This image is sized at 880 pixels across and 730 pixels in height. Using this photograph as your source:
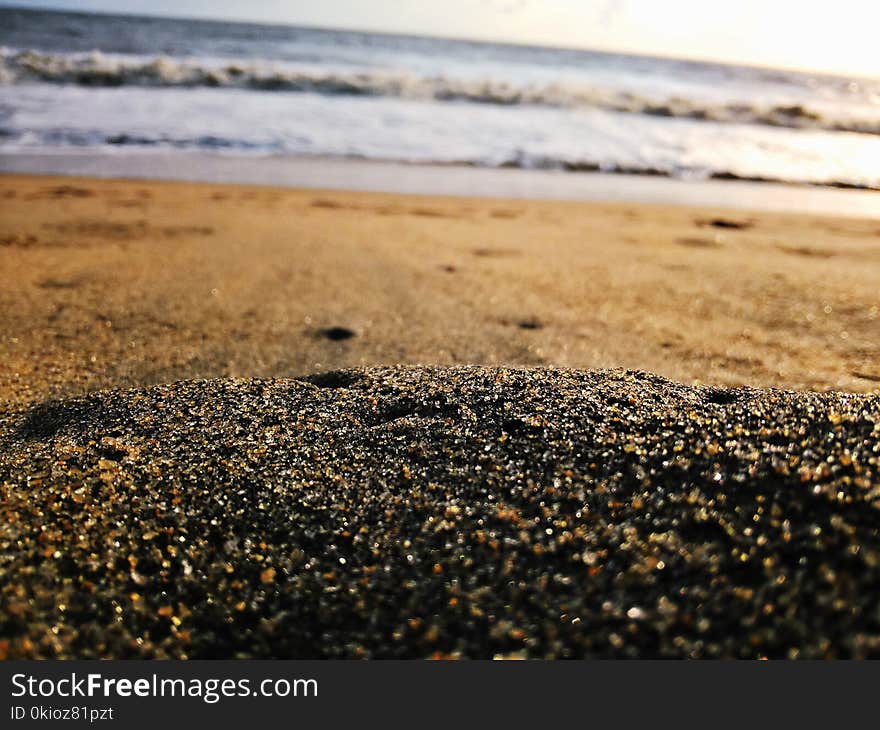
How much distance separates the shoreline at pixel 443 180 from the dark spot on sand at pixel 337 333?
314 centimetres

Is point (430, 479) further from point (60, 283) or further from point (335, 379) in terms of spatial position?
point (60, 283)

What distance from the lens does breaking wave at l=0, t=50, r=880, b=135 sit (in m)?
10.6

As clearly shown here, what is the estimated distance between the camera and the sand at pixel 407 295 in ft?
7.10

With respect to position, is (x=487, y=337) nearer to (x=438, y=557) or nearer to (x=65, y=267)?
(x=438, y=557)

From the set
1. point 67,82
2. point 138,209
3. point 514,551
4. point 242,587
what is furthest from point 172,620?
point 67,82

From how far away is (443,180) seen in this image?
5926 mm

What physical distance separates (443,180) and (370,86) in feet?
21.8

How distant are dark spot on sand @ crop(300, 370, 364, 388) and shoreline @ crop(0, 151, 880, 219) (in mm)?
3684

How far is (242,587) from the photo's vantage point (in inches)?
40.7

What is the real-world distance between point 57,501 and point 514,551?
820mm

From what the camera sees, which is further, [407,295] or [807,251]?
[807,251]

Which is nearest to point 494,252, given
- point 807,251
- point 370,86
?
point 807,251

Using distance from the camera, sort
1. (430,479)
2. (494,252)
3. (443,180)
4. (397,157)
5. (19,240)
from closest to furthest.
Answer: (430,479)
(19,240)
(494,252)
(443,180)
(397,157)

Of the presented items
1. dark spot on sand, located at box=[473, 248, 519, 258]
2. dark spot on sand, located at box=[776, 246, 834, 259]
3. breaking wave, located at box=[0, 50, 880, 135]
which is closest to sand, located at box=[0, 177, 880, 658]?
dark spot on sand, located at box=[473, 248, 519, 258]
